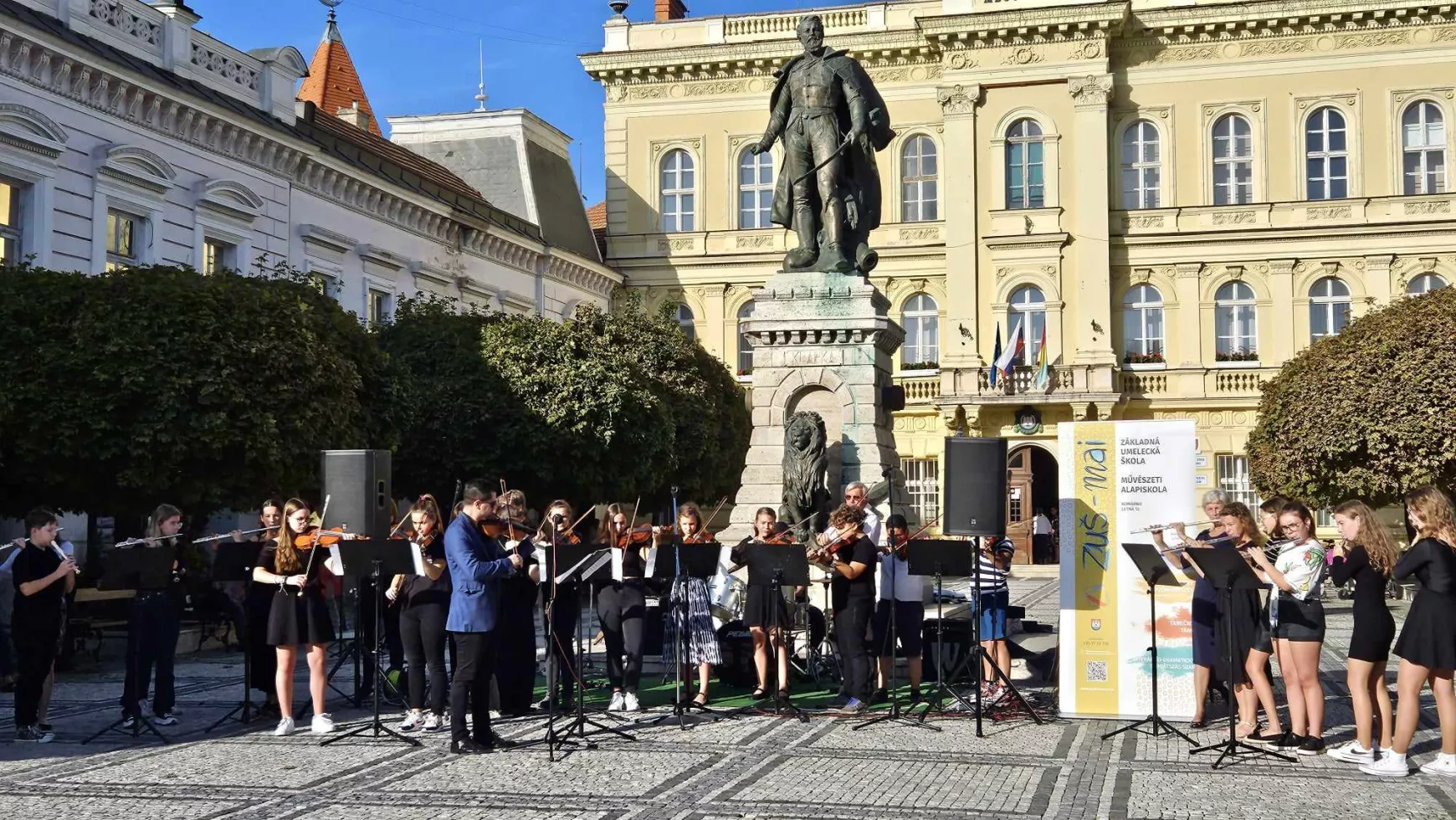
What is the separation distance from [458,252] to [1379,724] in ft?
96.4

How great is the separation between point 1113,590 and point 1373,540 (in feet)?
7.89

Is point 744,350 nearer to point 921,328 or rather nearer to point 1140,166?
point 921,328

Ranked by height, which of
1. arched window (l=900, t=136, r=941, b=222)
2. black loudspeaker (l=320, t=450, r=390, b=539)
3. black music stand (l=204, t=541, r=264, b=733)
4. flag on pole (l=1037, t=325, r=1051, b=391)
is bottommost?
black music stand (l=204, t=541, r=264, b=733)

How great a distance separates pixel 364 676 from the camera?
14.1 m

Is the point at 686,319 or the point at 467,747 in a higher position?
the point at 686,319

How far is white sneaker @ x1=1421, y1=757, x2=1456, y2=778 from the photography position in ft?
31.8

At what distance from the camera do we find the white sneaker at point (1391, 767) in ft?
31.8

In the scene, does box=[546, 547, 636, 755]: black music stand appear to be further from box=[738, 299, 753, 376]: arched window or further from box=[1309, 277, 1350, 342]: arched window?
box=[1309, 277, 1350, 342]: arched window

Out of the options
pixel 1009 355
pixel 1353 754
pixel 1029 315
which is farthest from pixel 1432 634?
pixel 1029 315

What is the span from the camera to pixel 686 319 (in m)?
43.8

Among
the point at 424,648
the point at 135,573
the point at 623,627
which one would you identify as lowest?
the point at 424,648

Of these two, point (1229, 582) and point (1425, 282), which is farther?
point (1425, 282)

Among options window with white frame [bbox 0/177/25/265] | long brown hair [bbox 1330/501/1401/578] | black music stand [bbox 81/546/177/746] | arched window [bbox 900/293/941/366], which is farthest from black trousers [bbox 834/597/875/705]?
arched window [bbox 900/293/941/366]

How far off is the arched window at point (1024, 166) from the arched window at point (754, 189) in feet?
22.1
